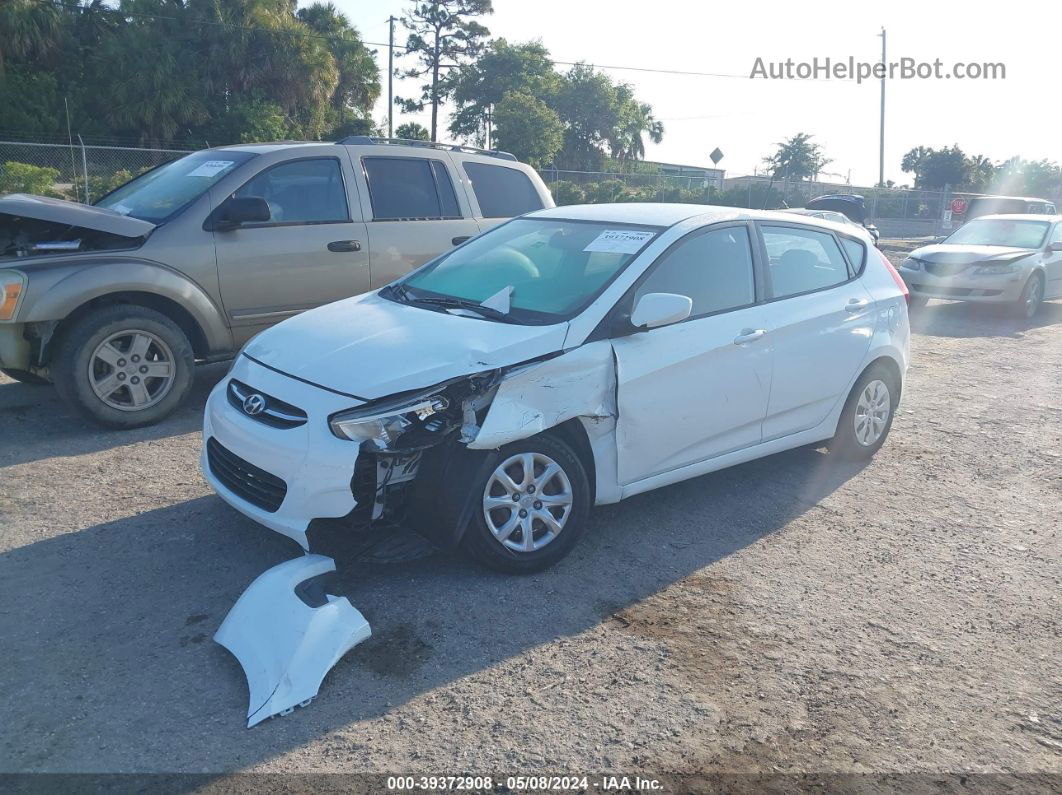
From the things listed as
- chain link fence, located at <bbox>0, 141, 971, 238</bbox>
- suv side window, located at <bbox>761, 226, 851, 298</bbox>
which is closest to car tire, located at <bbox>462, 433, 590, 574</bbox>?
suv side window, located at <bbox>761, 226, 851, 298</bbox>

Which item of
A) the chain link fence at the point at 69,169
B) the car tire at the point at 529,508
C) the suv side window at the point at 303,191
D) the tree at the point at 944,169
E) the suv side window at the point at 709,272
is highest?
the tree at the point at 944,169

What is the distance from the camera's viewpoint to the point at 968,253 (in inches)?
515

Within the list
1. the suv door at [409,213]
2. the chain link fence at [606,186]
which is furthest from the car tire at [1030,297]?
the chain link fence at [606,186]

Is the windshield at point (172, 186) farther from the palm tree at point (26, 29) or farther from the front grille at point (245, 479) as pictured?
the palm tree at point (26, 29)

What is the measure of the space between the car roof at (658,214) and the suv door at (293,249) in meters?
1.90

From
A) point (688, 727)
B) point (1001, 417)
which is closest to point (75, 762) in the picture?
point (688, 727)

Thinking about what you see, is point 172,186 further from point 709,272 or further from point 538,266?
point 709,272

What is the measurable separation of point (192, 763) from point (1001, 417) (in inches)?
269

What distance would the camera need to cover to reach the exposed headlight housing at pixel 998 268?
1274cm

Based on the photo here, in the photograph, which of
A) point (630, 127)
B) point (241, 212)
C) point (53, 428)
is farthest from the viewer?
point (630, 127)

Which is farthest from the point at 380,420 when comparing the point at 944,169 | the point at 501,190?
the point at 944,169

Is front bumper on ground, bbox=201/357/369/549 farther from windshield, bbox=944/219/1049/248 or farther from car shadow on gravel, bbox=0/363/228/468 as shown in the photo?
windshield, bbox=944/219/1049/248

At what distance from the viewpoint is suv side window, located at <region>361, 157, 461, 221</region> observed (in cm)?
705

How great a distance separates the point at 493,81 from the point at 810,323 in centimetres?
4731
